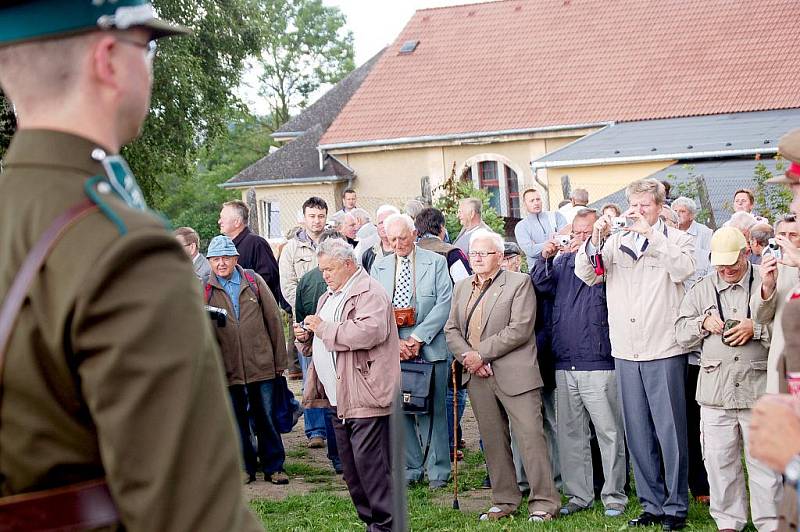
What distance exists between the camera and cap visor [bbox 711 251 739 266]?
7.06 metres

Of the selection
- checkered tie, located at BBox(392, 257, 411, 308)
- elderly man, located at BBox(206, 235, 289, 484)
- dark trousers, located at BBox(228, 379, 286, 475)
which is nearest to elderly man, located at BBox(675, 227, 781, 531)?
checkered tie, located at BBox(392, 257, 411, 308)

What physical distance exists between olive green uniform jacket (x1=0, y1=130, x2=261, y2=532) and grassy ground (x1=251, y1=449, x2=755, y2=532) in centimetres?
620

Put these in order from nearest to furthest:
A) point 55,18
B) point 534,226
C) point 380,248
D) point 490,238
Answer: point 55,18 → point 490,238 → point 380,248 → point 534,226

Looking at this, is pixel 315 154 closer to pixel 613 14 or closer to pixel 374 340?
pixel 613 14

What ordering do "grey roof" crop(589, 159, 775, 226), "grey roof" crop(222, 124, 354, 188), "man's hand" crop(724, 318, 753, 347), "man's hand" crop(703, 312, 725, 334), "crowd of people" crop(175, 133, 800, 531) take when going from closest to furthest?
"man's hand" crop(724, 318, 753, 347) → "man's hand" crop(703, 312, 725, 334) → "crowd of people" crop(175, 133, 800, 531) → "grey roof" crop(589, 159, 775, 226) → "grey roof" crop(222, 124, 354, 188)

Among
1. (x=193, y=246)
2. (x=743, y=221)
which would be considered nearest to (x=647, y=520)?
(x=743, y=221)

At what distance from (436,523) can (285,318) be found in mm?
10513

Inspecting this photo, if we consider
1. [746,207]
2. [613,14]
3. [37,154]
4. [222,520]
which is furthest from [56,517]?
[613,14]

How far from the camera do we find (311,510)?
8.57m

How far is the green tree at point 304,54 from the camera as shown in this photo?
58.5 meters

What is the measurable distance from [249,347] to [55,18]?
7552 millimetres

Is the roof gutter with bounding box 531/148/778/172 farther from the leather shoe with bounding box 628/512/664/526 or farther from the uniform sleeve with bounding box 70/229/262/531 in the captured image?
the uniform sleeve with bounding box 70/229/262/531

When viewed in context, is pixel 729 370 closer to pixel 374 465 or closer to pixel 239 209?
pixel 374 465

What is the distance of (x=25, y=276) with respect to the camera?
6.10 ft
